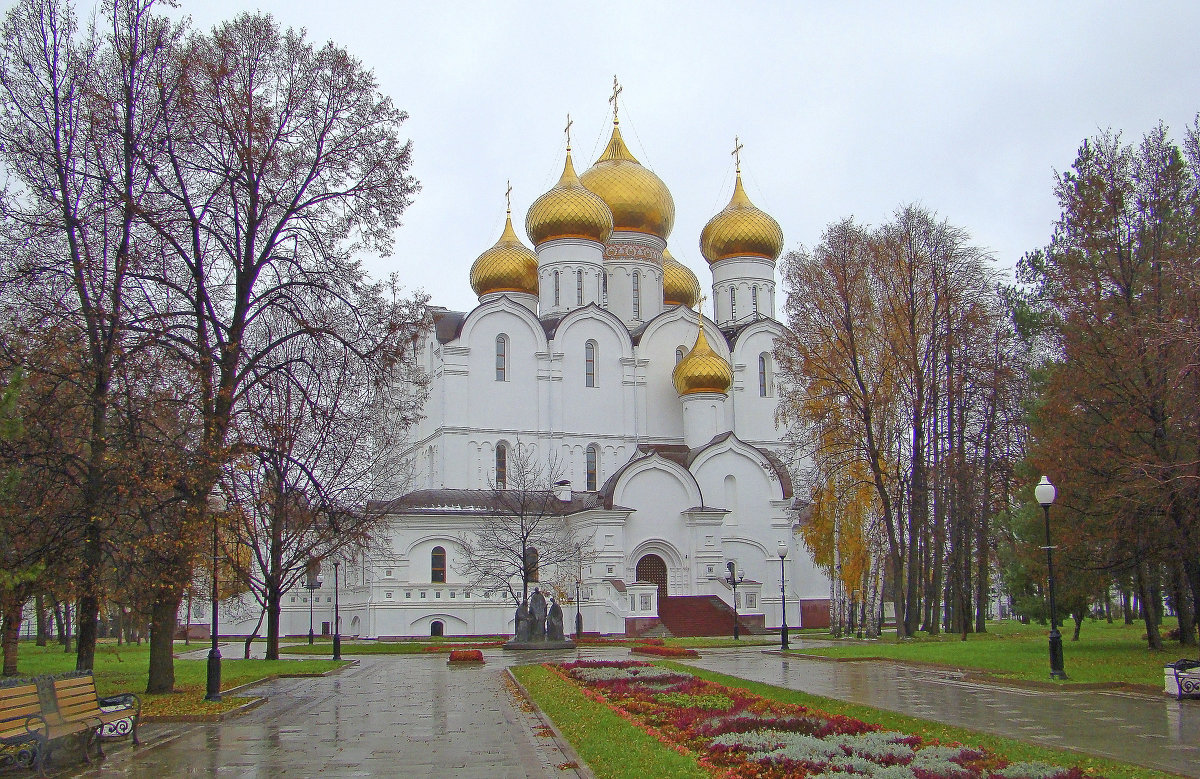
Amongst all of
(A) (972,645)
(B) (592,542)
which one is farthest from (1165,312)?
(B) (592,542)

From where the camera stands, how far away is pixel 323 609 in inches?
1710

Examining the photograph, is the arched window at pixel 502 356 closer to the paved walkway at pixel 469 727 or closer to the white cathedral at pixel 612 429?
the white cathedral at pixel 612 429

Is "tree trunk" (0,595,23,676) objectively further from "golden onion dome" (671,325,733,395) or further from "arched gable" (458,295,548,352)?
"golden onion dome" (671,325,733,395)

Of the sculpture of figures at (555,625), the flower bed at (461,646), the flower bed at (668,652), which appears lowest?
the flower bed at (461,646)

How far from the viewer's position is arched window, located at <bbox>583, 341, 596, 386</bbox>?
46562 mm

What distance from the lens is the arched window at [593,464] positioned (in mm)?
45719

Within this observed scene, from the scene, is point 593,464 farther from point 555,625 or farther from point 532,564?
point 555,625

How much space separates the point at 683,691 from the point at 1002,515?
25750mm

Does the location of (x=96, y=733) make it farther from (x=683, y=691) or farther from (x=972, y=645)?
(x=972, y=645)

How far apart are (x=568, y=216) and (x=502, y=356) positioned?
23.6 ft

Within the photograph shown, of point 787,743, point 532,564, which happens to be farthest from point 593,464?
point 787,743

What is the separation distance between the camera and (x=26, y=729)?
9414mm

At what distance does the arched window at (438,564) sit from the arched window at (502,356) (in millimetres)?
8262

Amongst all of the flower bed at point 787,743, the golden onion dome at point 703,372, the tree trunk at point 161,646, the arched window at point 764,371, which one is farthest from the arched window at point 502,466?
the flower bed at point 787,743
